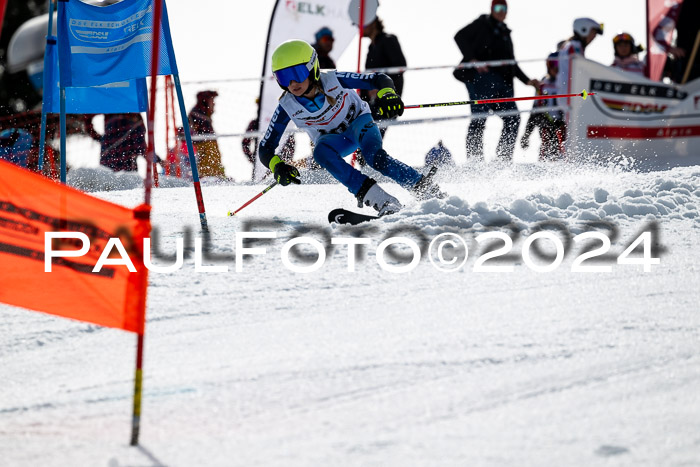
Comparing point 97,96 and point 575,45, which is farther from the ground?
point 575,45

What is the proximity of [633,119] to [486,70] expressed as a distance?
191 centimetres

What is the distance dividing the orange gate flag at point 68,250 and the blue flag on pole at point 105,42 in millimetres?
2809

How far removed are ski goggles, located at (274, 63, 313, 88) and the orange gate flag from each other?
9.93 feet

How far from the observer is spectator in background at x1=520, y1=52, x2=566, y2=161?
9.28 metres

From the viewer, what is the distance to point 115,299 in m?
2.66

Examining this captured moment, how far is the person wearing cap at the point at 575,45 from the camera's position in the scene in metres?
9.09

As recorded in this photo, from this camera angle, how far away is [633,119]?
31.4ft

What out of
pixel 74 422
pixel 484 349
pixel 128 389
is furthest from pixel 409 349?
pixel 74 422

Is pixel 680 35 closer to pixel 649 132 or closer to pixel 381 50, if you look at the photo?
pixel 649 132

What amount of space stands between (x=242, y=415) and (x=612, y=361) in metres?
1.29

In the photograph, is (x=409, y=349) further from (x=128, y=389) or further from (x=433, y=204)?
(x=433, y=204)

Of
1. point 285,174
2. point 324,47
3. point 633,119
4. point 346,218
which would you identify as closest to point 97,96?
point 285,174

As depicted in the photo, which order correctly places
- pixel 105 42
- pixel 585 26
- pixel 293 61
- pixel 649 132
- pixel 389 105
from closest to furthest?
pixel 105 42
pixel 293 61
pixel 389 105
pixel 585 26
pixel 649 132

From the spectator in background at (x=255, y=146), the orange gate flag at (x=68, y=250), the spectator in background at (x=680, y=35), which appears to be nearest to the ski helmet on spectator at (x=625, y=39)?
the spectator in background at (x=680, y=35)
